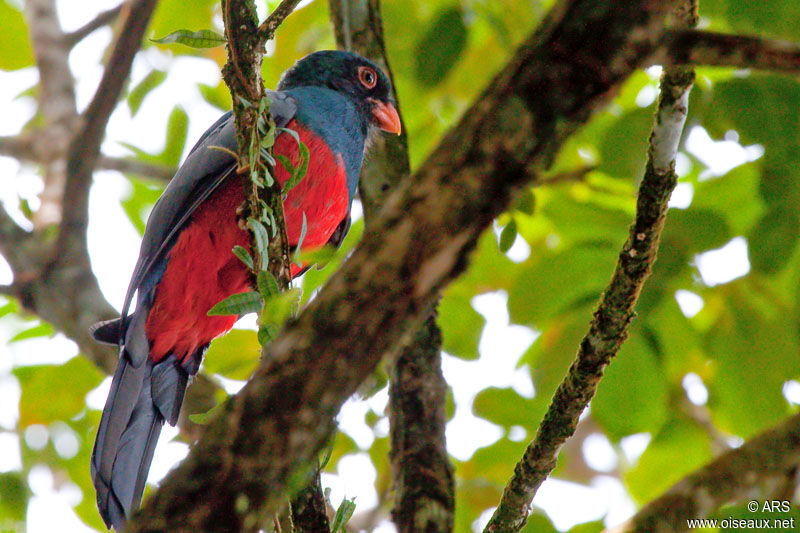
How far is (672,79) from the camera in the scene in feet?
6.23

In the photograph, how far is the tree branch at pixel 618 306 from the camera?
1819 millimetres

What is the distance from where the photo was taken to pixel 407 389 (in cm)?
280

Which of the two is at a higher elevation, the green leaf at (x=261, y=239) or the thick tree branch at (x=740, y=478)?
the green leaf at (x=261, y=239)

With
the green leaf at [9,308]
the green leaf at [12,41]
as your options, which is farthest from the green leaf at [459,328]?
the green leaf at [12,41]

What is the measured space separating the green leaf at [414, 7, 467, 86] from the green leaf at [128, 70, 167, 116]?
1.69 meters

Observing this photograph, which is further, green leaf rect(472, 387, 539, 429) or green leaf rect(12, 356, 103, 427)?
green leaf rect(12, 356, 103, 427)

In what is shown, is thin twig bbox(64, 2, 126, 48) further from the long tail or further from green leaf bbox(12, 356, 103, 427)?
the long tail

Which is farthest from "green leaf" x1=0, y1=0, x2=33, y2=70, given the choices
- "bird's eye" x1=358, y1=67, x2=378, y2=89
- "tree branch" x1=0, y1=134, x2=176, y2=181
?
"bird's eye" x1=358, y1=67, x2=378, y2=89

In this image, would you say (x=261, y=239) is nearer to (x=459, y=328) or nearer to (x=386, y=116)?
(x=459, y=328)

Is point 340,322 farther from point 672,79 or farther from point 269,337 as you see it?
point 672,79

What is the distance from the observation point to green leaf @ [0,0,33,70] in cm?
482

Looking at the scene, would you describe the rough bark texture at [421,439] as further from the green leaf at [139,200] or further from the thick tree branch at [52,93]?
the thick tree branch at [52,93]

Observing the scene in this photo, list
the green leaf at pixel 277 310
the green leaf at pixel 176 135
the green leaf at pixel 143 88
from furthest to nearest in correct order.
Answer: the green leaf at pixel 176 135 < the green leaf at pixel 143 88 < the green leaf at pixel 277 310

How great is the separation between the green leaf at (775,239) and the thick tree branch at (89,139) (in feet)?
9.57
